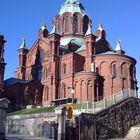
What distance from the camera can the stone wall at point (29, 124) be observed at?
1174 inches

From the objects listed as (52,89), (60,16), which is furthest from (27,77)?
(60,16)

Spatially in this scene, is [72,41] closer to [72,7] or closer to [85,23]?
[85,23]

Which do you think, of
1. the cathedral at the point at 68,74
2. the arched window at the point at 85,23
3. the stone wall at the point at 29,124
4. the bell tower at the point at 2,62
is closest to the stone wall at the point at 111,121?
the stone wall at the point at 29,124

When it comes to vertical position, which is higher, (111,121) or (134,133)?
(111,121)

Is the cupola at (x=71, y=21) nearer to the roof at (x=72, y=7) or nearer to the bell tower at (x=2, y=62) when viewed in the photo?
the roof at (x=72, y=7)

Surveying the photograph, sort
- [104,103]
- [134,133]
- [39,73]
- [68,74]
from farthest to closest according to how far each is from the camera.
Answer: [39,73] < [68,74] < [104,103] < [134,133]

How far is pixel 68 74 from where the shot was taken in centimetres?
5438

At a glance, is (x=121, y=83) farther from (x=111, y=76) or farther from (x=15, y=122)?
(x=15, y=122)

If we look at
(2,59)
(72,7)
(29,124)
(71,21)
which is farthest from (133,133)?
(72,7)

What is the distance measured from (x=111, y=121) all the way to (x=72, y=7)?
46725 millimetres

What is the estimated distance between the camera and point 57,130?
22.8 m

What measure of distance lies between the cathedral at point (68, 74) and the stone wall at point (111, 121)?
17931 mm

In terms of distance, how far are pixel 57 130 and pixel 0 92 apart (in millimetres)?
→ 30381

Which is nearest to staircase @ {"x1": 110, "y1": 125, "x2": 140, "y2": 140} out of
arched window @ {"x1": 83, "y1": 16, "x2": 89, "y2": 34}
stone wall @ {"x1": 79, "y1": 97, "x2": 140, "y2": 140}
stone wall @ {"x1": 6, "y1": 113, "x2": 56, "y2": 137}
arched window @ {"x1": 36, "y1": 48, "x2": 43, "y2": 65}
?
stone wall @ {"x1": 79, "y1": 97, "x2": 140, "y2": 140}
